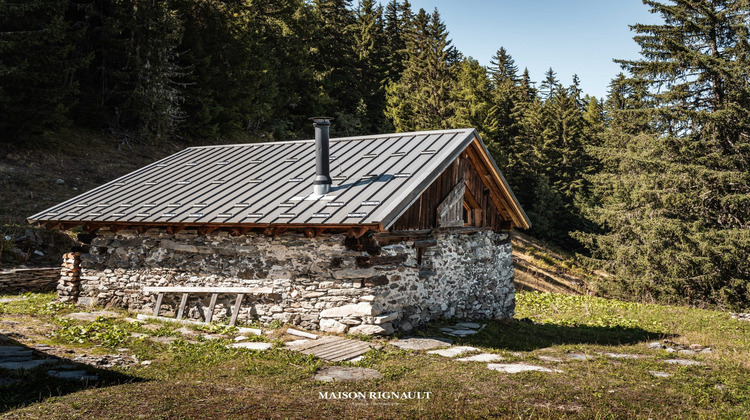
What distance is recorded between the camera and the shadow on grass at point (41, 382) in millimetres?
6012

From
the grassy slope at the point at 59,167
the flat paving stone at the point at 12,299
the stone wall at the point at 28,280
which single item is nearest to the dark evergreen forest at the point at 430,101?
the grassy slope at the point at 59,167

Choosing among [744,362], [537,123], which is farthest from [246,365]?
[537,123]

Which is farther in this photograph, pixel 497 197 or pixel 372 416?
pixel 497 197

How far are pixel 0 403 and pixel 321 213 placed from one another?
577 centimetres

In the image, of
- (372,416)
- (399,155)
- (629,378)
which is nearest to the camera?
(372,416)

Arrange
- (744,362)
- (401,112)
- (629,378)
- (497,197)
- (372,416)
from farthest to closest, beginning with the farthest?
(401,112) < (497,197) < (744,362) < (629,378) < (372,416)

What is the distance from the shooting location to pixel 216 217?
1127 cm

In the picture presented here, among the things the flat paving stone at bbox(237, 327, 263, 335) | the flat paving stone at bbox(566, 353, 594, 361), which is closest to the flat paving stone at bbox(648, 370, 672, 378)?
the flat paving stone at bbox(566, 353, 594, 361)

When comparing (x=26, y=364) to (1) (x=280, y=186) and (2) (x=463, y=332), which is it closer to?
(1) (x=280, y=186)

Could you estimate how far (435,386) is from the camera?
6.96 metres

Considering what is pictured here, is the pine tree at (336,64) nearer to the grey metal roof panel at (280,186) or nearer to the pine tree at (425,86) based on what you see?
the pine tree at (425,86)

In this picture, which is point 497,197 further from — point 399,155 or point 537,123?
point 537,123

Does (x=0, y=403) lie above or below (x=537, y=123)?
below

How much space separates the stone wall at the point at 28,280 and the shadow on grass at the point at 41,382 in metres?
8.51
